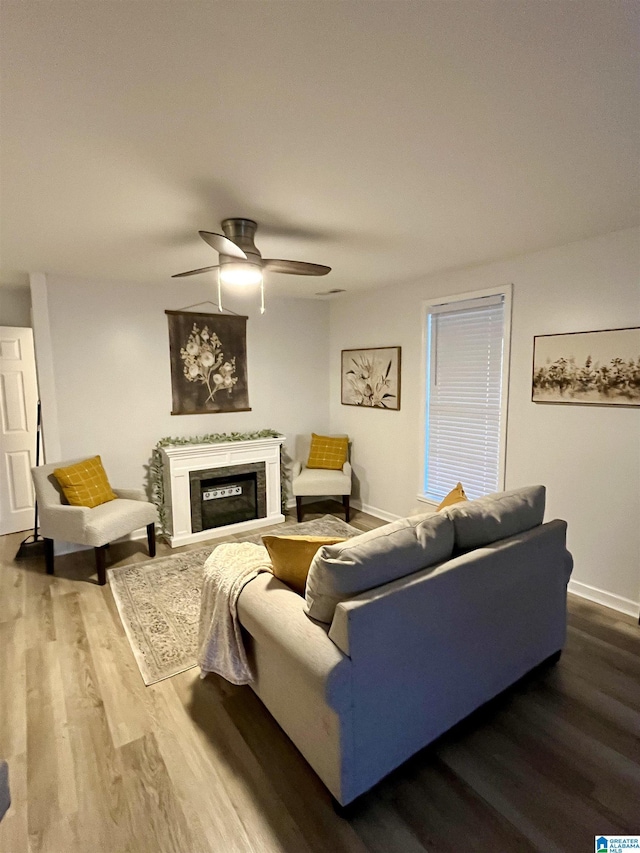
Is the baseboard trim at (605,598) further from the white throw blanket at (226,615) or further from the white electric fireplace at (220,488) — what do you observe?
the white electric fireplace at (220,488)

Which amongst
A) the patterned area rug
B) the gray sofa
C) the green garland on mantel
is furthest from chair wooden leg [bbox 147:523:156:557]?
the gray sofa

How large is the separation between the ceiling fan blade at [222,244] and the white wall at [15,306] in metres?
3.31

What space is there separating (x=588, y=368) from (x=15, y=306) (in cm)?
521

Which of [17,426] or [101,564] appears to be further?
[17,426]

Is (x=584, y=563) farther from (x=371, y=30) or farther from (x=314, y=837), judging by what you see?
(x=371, y=30)

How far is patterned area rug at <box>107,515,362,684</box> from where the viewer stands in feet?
8.18

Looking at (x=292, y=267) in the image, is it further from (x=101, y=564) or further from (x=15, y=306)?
(x=15, y=306)

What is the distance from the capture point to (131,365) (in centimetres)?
422

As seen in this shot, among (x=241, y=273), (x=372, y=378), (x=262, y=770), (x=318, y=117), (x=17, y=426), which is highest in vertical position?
(x=318, y=117)

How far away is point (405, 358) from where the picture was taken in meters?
4.36

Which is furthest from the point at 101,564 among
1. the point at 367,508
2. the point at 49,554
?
the point at 367,508

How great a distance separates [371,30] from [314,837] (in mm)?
2495

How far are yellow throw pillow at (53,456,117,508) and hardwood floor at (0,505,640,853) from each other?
1227 millimetres

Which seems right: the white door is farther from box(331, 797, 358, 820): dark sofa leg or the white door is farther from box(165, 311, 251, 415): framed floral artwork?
box(331, 797, 358, 820): dark sofa leg
